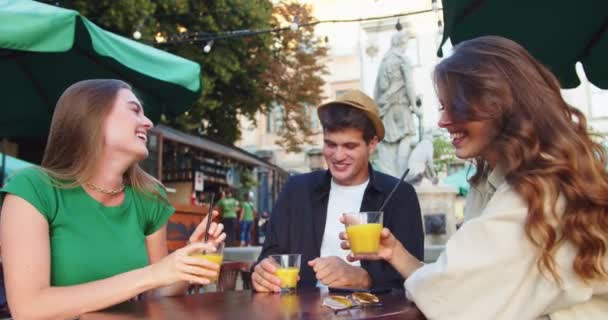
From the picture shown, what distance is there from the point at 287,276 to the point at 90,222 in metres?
0.79

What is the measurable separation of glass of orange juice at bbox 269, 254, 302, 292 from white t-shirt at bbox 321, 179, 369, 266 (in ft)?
2.42

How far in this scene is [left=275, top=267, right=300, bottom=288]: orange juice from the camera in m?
2.01

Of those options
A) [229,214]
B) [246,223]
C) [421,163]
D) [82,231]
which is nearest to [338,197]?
[82,231]

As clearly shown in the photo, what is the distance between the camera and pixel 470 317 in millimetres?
1369

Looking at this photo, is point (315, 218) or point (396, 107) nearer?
point (315, 218)

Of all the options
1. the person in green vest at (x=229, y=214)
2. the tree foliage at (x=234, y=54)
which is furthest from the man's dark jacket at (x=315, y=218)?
the person in green vest at (x=229, y=214)

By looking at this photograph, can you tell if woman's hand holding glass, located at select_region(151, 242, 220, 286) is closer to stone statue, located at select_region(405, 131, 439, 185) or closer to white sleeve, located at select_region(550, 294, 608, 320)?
white sleeve, located at select_region(550, 294, 608, 320)

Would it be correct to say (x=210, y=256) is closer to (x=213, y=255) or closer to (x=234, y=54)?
(x=213, y=255)

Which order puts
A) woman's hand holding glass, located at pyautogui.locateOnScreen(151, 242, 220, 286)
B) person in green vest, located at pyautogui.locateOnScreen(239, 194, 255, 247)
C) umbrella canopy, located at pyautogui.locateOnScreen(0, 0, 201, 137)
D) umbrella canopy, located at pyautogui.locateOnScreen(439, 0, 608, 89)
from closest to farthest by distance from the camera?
woman's hand holding glass, located at pyautogui.locateOnScreen(151, 242, 220, 286) → umbrella canopy, located at pyautogui.locateOnScreen(439, 0, 608, 89) → umbrella canopy, located at pyautogui.locateOnScreen(0, 0, 201, 137) → person in green vest, located at pyautogui.locateOnScreen(239, 194, 255, 247)

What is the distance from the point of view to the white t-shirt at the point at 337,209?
9.09 feet

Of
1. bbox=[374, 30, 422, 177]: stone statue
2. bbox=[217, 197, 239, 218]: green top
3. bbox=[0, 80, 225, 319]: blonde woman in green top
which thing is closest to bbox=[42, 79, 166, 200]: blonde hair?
bbox=[0, 80, 225, 319]: blonde woman in green top

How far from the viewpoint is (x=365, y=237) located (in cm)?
186

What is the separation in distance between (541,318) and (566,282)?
0.13 metres

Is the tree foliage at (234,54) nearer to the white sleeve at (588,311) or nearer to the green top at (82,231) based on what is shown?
the green top at (82,231)
